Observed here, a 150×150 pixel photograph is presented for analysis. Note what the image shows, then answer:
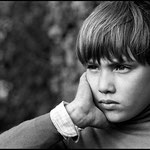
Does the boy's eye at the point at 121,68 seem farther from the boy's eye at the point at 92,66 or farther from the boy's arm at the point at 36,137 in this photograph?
the boy's arm at the point at 36,137

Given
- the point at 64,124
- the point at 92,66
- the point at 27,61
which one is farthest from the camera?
the point at 27,61

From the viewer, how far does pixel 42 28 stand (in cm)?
499

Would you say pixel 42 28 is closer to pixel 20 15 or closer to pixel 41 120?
pixel 20 15

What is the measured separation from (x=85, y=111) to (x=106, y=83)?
0.17 m

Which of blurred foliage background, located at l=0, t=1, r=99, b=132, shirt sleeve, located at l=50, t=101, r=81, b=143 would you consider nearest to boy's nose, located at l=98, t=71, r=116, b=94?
shirt sleeve, located at l=50, t=101, r=81, b=143

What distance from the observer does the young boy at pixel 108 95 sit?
2.12m

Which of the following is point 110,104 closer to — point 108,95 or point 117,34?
point 108,95

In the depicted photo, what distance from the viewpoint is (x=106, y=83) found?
210cm

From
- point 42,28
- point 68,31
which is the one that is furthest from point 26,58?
point 68,31

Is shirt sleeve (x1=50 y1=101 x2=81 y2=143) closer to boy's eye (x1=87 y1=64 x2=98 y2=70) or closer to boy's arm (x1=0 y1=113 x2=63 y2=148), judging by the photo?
boy's arm (x1=0 y1=113 x2=63 y2=148)

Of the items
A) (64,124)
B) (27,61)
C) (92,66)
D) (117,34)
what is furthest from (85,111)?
(27,61)

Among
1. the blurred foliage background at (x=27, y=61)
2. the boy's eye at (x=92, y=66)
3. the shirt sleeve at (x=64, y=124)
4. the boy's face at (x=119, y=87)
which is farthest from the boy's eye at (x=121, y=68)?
the blurred foliage background at (x=27, y=61)

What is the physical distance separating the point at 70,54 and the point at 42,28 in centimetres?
90

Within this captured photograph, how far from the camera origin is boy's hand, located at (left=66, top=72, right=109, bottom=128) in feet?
6.91
